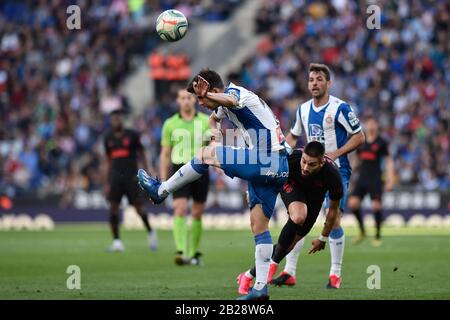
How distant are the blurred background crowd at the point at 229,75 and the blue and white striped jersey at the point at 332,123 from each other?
15.0m

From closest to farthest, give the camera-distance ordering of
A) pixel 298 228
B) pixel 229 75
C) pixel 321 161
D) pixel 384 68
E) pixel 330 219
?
pixel 321 161 → pixel 330 219 → pixel 298 228 → pixel 384 68 → pixel 229 75

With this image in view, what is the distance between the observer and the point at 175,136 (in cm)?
1788

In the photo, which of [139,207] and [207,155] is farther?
[139,207]

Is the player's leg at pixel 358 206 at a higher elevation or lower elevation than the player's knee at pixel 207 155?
lower

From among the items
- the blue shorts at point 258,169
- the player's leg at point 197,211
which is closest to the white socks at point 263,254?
the blue shorts at point 258,169

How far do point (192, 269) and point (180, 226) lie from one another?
1319mm

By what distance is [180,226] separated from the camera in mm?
17391

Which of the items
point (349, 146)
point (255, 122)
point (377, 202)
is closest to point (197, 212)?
point (349, 146)

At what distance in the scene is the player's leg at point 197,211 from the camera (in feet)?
56.7

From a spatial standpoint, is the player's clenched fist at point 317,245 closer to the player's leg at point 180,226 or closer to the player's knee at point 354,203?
the player's leg at point 180,226

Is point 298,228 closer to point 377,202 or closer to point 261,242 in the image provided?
point 261,242

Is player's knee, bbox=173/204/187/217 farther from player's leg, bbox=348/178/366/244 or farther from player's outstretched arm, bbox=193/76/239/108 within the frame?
player's outstretched arm, bbox=193/76/239/108
